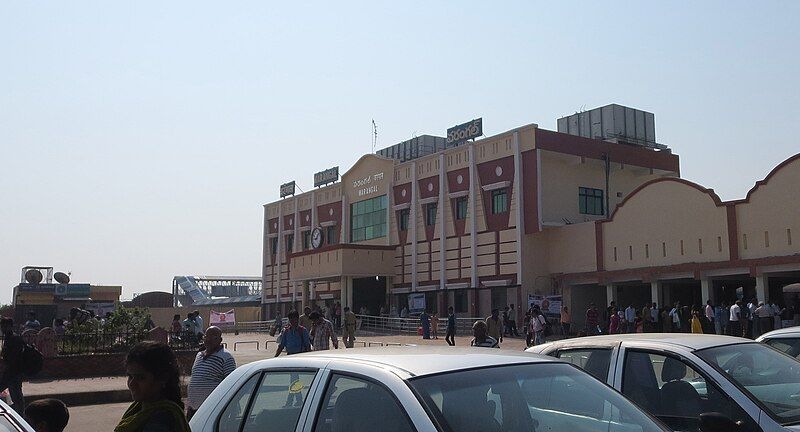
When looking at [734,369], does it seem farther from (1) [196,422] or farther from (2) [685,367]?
(1) [196,422]

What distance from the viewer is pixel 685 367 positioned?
5590mm

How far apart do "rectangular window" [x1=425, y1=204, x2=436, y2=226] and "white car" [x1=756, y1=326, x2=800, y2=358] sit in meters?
36.3

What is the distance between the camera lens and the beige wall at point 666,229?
102 feet

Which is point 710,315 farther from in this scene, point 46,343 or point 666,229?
point 46,343

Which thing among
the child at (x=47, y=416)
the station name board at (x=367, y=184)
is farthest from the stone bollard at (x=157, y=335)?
the station name board at (x=367, y=184)

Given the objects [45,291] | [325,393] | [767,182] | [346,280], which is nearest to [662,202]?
[767,182]

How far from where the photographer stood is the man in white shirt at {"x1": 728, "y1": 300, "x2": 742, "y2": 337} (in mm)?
25594

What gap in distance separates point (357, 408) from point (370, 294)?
142 ft

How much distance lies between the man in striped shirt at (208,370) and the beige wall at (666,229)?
86.6 feet

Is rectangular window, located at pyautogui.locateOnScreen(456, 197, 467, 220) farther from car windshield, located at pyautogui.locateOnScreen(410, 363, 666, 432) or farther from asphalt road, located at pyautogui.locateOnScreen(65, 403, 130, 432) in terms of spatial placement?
car windshield, located at pyautogui.locateOnScreen(410, 363, 666, 432)

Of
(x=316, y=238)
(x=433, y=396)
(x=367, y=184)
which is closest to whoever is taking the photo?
(x=433, y=396)

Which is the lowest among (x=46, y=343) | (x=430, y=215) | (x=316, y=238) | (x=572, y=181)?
(x=46, y=343)

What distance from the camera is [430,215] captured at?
145ft

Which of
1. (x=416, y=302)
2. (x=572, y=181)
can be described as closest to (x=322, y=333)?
(x=572, y=181)
